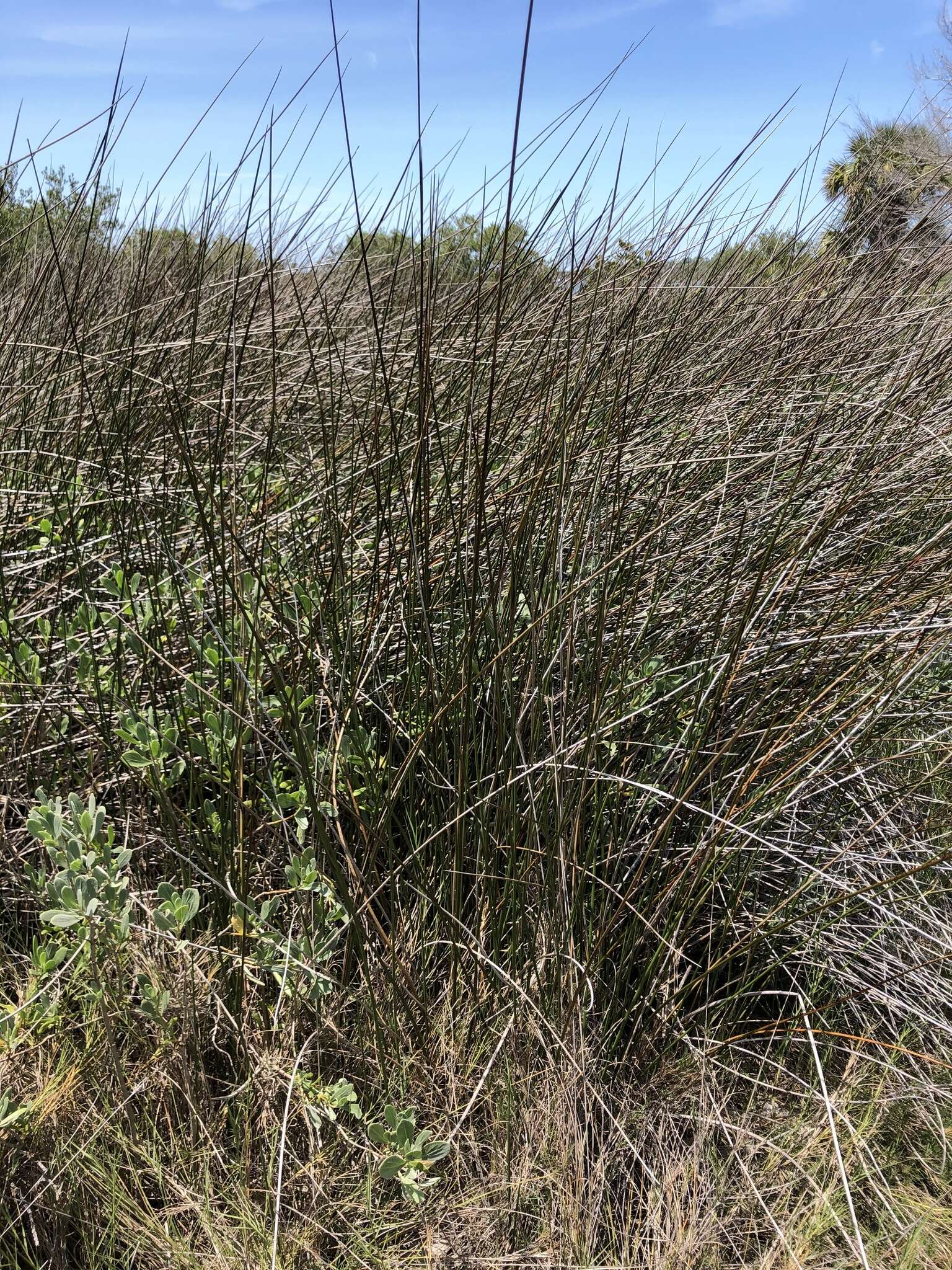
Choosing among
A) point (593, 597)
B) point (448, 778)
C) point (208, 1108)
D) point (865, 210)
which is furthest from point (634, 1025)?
point (865, 210)

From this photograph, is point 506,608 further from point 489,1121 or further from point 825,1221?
point 825,1221

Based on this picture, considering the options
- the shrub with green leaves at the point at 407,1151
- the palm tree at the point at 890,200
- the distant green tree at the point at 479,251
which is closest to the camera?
the shrub with green leaves at the point at 407,1151

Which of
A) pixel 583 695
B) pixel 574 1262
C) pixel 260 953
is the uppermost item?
pixel 583 695

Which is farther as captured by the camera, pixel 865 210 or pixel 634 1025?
pixel 865 210

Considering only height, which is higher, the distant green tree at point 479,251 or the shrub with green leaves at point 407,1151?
the distant green tree at point 479,251

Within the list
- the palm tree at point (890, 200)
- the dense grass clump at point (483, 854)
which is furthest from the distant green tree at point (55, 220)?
the palm tree at point (890, 200)

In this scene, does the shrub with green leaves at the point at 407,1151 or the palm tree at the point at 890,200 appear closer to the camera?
the shrub with green leaves at the point at 407,1151

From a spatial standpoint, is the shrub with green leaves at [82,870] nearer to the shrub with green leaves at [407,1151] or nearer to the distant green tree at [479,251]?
the shrub with green leaves at [407,1151]

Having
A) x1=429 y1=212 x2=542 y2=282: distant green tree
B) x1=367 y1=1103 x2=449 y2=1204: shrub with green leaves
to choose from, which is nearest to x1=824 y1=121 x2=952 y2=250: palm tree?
x1=429 y1=212 x2=542 y2=282: distant green tree

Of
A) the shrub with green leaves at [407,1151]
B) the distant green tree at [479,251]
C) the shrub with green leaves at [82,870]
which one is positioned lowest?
the shrub with green leaves at [407,1151]

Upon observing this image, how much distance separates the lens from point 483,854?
129 centimetres

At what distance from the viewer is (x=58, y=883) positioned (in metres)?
1.01

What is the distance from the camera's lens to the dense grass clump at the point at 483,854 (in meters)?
1.06

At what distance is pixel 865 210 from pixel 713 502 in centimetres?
230
